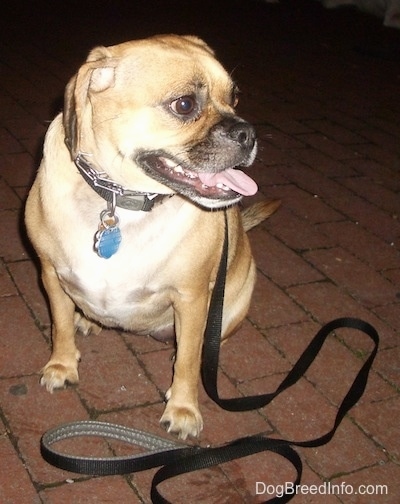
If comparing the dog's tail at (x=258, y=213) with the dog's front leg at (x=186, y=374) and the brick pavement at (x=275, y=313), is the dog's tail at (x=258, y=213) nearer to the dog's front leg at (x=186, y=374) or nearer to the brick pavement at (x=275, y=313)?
the brick pavement at (x=275, y=313)

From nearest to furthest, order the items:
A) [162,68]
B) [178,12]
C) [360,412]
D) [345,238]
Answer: [162,68] < [360,412] < [345,238] < [178,12]

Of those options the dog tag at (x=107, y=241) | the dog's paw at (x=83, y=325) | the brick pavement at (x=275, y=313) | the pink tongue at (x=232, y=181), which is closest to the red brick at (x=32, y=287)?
the brick pavement at (x=275, y=313)

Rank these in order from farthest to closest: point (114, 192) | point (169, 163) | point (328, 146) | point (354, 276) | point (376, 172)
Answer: point (328, 146), point (376, 172), point (354, 276), point (114, 192), point (169, 163)

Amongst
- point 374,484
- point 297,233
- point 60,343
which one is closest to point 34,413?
point 60,343

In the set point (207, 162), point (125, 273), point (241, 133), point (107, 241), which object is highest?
point (241, 133)

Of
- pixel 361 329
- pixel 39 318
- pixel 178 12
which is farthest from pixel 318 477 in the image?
pixel 178 12

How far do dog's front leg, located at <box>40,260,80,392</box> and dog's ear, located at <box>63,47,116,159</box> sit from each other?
72 cm

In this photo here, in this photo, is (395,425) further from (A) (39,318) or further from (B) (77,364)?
(A) (39,318)

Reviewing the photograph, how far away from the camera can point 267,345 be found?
3.24 m

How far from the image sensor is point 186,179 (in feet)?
7.48

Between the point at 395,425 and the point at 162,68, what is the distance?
1831 mm

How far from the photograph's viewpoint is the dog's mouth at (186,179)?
7.30 ft

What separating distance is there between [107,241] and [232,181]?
52 centimetres

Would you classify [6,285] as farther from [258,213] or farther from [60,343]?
[258,213]
